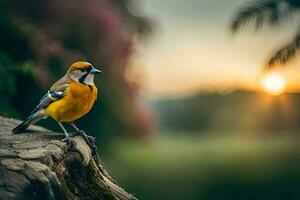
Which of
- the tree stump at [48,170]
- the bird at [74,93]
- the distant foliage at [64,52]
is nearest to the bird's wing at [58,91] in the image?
the bird at [74,93]

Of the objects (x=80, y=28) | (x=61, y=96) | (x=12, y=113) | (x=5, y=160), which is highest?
(x=80, y=28)

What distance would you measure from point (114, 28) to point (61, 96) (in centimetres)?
1070

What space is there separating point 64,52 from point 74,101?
9.74 metres

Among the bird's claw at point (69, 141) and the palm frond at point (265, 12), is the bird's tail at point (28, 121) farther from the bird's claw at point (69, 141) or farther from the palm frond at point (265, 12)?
the palm frond at point (265, 12)

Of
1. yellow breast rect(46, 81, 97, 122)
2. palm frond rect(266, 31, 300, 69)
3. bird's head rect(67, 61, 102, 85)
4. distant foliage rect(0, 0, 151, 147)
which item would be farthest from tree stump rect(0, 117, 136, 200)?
palm frond rect(266, 31, 300, 69)

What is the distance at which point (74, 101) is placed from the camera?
7.37 meters

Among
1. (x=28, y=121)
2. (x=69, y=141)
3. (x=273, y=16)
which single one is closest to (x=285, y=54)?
(x=273, y=16)

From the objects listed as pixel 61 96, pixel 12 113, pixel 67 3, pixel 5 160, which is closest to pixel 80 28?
pixel 67 3

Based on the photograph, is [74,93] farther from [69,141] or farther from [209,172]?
[209,172]

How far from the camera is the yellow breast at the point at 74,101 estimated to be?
7371mm

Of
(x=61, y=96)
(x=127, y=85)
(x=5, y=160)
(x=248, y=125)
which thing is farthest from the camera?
(x=248, y=125)

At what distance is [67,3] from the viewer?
17547 mm

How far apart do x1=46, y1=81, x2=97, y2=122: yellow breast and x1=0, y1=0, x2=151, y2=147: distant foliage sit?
7046 millimetres

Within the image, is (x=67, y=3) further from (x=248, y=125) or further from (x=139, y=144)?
(x=248, y=125)
